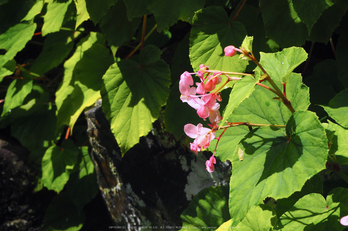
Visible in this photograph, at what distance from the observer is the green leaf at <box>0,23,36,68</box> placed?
1.87 m

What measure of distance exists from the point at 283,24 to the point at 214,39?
254mm

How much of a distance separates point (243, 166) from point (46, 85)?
2.07 meters

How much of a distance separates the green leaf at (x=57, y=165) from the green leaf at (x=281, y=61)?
66.3 inches

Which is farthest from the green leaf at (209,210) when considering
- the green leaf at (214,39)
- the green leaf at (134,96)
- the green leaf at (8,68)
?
the green leaf at (8,68)

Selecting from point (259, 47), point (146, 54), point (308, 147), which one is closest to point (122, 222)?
point (146, 54)

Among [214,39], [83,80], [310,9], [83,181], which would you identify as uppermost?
[310,9]

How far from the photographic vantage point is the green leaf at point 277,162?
2.57 feet

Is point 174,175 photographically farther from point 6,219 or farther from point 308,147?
point 6,219

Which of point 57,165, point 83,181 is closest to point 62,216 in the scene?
point 83,181

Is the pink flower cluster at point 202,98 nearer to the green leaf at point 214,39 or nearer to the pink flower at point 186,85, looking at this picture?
the pink flower at point 186,85

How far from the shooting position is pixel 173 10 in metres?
1.25

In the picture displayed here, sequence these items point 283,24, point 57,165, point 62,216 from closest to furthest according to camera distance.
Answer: point 283,24 < point 57,165 < point 62,216

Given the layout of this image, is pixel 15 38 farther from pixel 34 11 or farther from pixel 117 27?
pixel 117 27

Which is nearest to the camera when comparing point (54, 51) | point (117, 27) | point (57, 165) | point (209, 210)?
point (209, 210)
